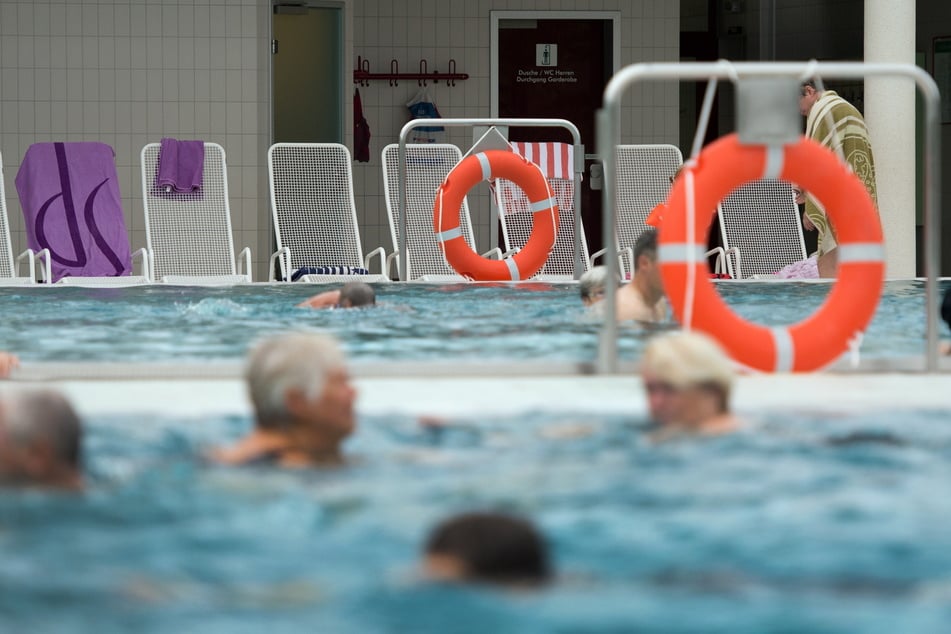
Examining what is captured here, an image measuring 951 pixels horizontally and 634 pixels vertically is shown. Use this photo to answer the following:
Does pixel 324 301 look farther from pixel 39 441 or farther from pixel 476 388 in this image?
pixel 39 441

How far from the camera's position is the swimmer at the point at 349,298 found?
630 cm

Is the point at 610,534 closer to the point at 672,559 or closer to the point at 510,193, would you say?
the point at 672,559

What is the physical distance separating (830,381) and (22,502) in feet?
6.63

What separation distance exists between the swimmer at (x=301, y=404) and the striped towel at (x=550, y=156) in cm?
580

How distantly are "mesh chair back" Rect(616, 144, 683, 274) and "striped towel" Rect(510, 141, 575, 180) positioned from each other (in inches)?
30.1

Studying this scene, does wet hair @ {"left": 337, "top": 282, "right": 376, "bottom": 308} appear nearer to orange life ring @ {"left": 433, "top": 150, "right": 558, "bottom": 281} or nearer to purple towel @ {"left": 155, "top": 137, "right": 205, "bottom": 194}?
orange life ring @ {"left": 433, "top": 150, "right": 558, "bottom": 281}

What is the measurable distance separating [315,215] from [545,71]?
9.68 ft

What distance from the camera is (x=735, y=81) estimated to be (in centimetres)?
396

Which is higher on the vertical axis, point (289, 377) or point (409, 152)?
point (409, 152)

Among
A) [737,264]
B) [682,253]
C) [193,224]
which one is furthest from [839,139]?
[682,253]

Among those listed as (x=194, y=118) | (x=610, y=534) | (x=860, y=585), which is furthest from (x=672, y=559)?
(x=194, y=118)

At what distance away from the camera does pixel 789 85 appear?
12.9ft

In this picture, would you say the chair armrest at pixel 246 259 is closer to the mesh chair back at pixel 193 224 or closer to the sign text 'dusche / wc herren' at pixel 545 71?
the mesh chair back at pixel 193 224

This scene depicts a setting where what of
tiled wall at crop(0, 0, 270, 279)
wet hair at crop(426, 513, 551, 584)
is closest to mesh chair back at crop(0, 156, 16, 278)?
tiled wall at crop(0, 0, 270, 279)
